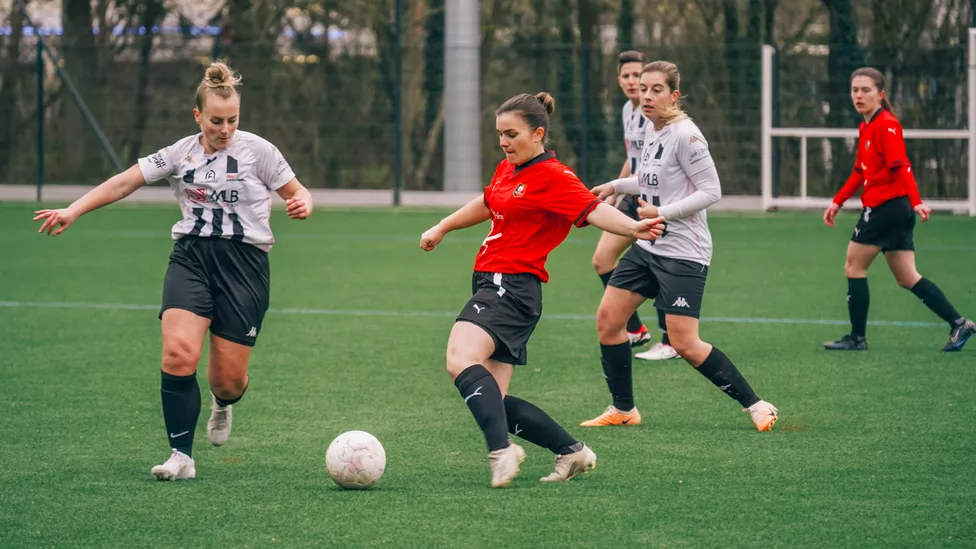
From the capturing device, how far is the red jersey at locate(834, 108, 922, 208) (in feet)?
29.1

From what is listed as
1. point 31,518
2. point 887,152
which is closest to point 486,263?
point 31,518

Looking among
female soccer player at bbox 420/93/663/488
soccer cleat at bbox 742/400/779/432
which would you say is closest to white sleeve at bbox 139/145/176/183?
female soccer player at bbox 420/93/663/488

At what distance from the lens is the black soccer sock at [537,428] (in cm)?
564

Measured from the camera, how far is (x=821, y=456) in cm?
608

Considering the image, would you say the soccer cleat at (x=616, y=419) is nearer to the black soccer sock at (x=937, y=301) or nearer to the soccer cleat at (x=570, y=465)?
the soccer cleat at (x=570, y=465)

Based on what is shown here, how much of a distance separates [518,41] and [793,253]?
1044cm

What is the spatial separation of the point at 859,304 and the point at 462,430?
352cm

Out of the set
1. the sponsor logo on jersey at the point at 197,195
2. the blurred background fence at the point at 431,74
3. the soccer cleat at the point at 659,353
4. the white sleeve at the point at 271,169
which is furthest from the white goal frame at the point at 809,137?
the sponsor logo on jersey at the point at 197,195

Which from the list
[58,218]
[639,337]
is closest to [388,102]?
[639,337]

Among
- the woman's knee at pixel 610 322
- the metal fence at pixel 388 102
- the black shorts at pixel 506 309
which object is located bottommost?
the woman's knee at pixel 610 322

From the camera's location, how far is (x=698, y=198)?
656cm

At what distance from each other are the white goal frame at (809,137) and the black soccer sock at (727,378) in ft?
44.6

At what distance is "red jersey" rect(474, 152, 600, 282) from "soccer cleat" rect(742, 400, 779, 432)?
155 centimetres

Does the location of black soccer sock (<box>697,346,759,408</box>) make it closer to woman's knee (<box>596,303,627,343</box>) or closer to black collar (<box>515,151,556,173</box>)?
Answer: woman's knee (<box>596,303,627,343</box>)
